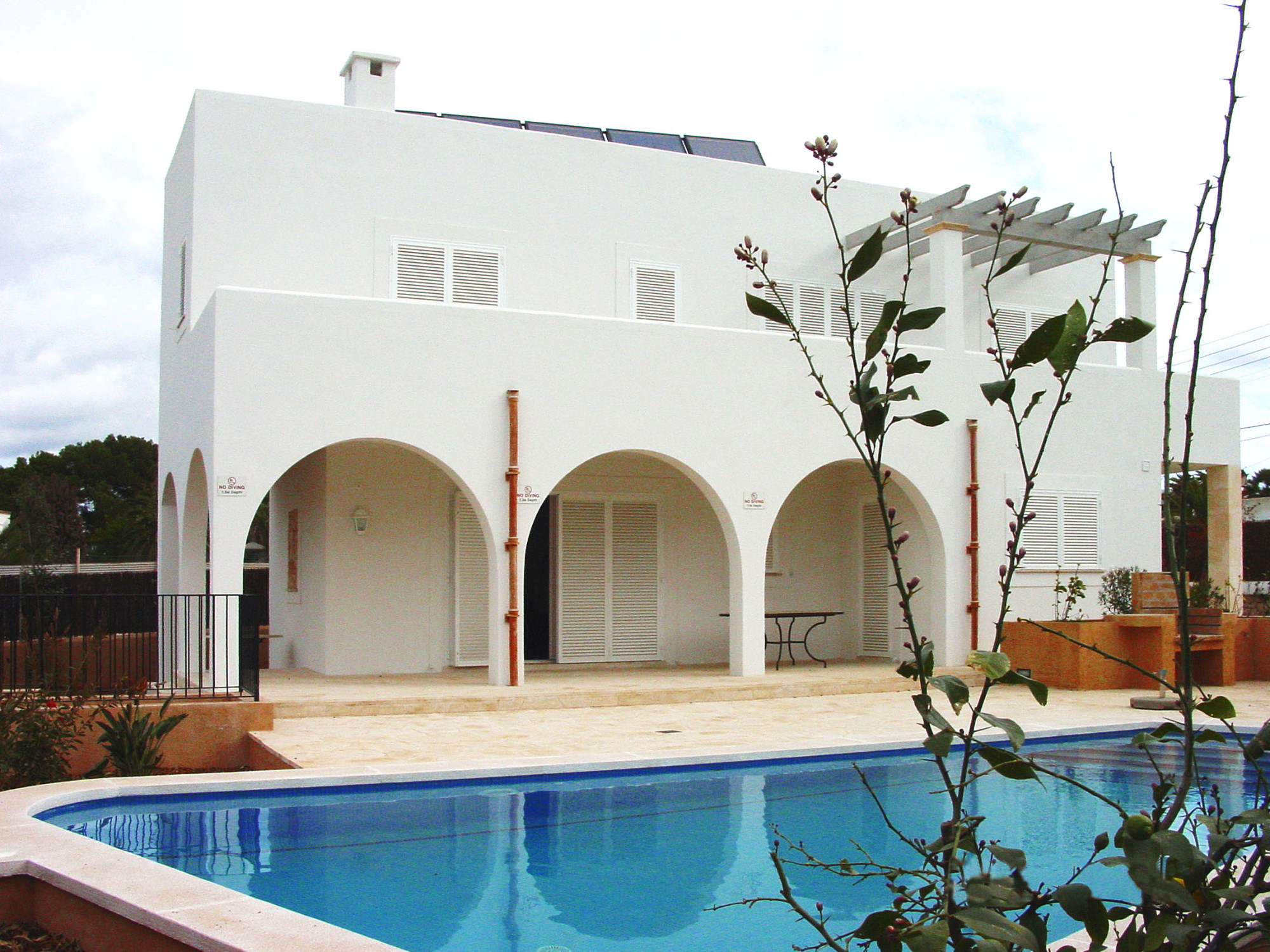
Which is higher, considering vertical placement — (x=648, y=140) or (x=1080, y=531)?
(x=648, y=140)

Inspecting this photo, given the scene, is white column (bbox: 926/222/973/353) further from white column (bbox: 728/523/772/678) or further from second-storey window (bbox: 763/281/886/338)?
white column (bbox: 728/523/772/678)

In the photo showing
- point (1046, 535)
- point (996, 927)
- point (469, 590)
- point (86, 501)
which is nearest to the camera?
point (996, 927)

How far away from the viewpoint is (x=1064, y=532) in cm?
1664

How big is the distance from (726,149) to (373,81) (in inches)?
230

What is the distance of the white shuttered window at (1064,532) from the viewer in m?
16.5

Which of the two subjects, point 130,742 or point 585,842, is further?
point 130,742

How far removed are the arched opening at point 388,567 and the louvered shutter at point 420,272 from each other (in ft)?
6.22

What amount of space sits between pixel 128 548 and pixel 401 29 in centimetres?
2633

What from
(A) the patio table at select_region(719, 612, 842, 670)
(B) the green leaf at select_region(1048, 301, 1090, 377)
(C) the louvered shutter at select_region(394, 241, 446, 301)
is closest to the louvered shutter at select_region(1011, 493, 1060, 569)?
(A) the patio table at select_region(719, 612, 842, 670)

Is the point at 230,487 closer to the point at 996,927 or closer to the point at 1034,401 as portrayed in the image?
the point at 1034,401

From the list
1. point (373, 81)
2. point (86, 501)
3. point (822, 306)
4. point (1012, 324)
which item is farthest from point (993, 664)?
point (86, 501)

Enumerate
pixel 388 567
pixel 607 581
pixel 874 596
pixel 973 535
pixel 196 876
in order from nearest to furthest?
pixel 196 876
pixel 388 567
pixel 973 535
pixel 607 581
pixel 874 596

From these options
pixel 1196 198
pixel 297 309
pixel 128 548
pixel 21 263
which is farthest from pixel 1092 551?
pixel 128 548

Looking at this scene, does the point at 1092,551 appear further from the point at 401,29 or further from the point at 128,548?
the point at 128,548
